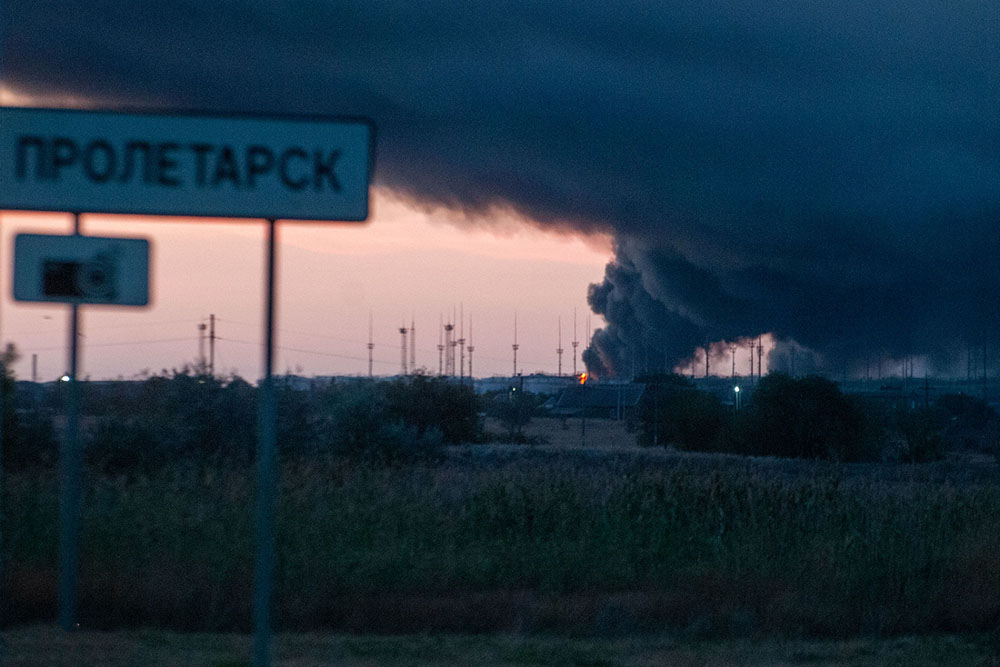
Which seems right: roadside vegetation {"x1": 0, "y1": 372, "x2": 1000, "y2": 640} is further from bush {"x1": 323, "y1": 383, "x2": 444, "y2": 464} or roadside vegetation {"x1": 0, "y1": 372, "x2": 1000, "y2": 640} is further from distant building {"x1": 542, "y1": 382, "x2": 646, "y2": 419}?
distant building {"x1": 542, "y1": 382, "x2": 646, "y2": 419}

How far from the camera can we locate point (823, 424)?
45.9 metres

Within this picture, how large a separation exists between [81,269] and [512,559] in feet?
18.6

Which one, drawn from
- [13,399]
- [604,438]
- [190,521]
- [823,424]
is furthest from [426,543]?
[604,438]

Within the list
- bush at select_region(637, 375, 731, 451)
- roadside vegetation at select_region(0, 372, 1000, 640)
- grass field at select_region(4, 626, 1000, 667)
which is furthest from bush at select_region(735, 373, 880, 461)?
grass field at select_region(4, 626, 1000, 667)

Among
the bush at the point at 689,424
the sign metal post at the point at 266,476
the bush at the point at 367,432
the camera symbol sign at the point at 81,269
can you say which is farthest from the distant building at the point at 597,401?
the sign metal post at the point at 266,476

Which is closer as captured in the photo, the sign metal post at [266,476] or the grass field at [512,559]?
the sign metal post at [266,476]

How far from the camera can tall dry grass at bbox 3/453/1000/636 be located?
7.88m

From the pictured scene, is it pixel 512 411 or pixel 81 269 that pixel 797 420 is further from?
pixel 81 269

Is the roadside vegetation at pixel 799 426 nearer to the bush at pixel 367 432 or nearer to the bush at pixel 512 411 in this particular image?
the bush at pixel 512 411

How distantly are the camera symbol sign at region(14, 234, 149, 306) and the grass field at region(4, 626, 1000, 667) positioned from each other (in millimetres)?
2603

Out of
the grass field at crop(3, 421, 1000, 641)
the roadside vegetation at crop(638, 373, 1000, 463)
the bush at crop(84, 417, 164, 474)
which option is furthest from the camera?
the roadside vegetation at crop(638, 373, 1000, 463)

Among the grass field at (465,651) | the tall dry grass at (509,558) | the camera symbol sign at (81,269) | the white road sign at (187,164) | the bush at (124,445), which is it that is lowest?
the grass field at (465,651)

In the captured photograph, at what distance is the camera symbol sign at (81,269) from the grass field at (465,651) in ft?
8.54

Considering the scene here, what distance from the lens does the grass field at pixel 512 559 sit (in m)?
7.84
